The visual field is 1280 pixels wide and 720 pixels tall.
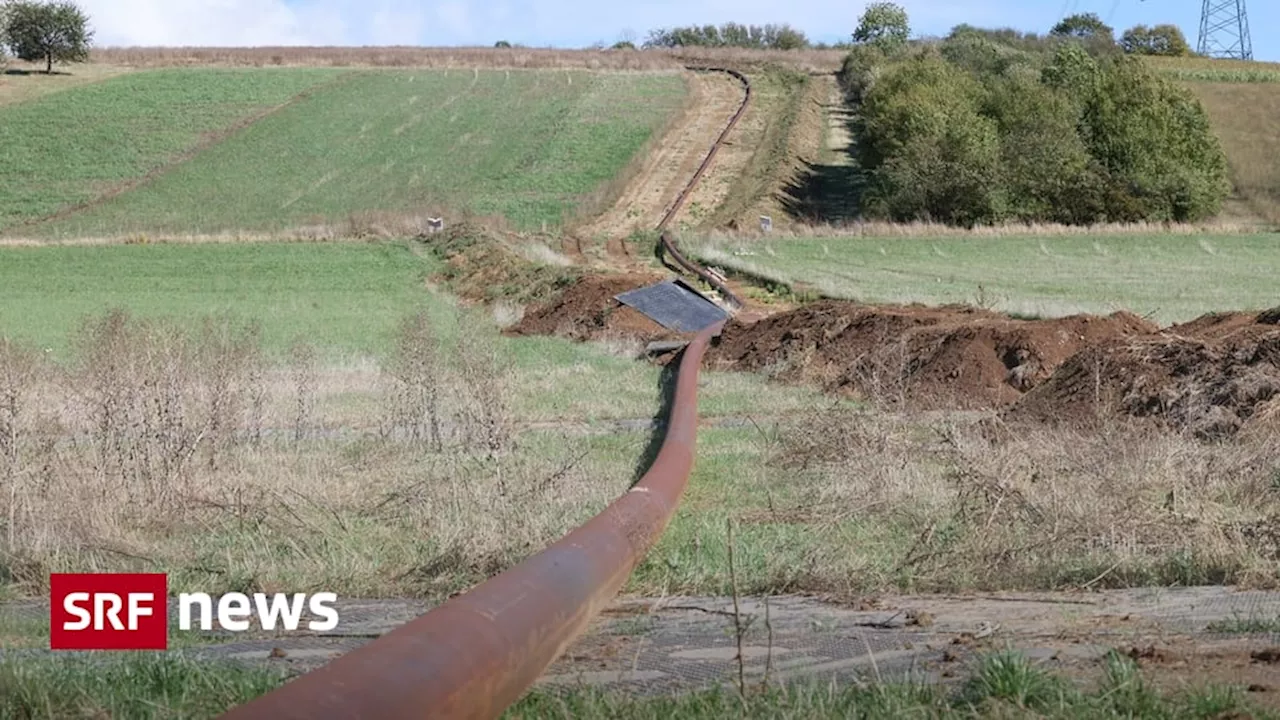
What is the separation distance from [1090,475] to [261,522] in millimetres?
5482

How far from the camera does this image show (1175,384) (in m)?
14.0

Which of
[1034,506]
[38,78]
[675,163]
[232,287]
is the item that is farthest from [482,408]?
[38,78]

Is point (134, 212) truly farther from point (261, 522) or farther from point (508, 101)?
point (261, 522)

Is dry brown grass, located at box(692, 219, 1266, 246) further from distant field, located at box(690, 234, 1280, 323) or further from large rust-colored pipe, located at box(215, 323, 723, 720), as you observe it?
large rust-colored pipe, located at box(215, 323, 723, 720)

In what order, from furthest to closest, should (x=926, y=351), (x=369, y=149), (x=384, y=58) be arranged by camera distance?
1. (x=384, y=58)
2. (x=369, y=149)
3. (x=926, y=351)

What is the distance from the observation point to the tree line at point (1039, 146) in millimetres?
55656

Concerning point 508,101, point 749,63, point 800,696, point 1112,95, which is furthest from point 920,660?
point 749,63

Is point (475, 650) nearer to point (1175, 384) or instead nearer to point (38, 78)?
point (1175, 384)

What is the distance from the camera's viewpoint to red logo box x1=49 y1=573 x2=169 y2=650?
266 inches

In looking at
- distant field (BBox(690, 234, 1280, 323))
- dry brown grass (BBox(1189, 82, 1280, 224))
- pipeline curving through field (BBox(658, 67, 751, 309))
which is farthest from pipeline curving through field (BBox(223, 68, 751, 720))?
dry brown grass (BBox(1189, 82, 1280, 224))

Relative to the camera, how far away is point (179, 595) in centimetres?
785

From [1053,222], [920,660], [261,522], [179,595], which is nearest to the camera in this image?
[920,660]

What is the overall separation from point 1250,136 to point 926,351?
64.6 metres

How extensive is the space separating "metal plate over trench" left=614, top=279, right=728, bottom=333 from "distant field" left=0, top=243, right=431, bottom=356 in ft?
15.8
